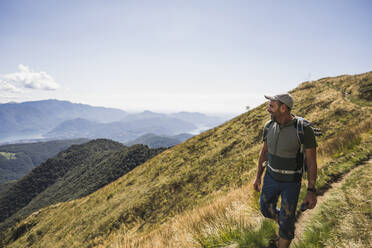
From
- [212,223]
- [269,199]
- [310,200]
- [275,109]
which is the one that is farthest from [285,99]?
[212,223]

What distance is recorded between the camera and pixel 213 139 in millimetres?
24266

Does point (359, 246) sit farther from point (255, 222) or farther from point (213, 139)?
point (213, 139)

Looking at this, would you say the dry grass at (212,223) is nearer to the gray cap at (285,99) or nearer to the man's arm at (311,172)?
the man's arm at (311,172)

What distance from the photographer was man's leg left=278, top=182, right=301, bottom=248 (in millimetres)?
3020

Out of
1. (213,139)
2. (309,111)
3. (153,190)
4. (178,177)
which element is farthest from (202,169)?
(309,111)

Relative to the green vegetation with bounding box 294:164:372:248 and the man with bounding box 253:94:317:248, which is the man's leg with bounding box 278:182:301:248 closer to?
the man with bounding box 253:94:317:248

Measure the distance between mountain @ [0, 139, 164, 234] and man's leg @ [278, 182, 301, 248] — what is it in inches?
4367

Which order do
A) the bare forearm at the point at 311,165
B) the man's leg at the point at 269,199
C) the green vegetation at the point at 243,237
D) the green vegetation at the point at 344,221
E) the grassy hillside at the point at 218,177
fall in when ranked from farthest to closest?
the grassy hillside at the point at 218,177
the man's leg at the point at 269,199
the green vegetation at the point at 243,237
the bare forearm at the point at 311,165
the green vegetation at the point at 344,221

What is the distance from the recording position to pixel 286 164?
3.20 meters

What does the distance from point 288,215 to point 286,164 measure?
0.81 metres

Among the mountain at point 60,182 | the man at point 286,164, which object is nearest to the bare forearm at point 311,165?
the man at point 286,164

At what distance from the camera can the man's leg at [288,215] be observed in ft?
9.91

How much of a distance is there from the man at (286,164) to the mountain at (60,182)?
11094 cm

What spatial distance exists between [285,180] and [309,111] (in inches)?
703
